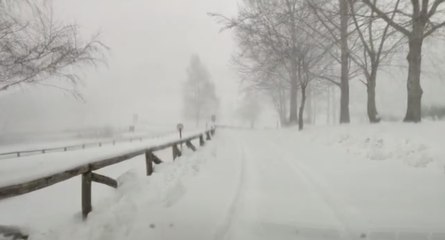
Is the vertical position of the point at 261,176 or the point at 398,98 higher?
the point at 398,98

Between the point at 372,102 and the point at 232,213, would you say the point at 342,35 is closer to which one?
the point at 372,102

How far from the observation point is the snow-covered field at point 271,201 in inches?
185

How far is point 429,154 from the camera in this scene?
27.9 feet

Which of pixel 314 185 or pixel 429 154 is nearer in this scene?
pixel 314 185

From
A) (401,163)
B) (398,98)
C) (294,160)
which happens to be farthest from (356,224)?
(398,98)

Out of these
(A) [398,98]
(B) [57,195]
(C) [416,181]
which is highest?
(A) [398,98]

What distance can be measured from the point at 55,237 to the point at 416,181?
6812 millimetres

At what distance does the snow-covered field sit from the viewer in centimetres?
470

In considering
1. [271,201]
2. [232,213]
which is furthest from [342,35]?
[232,213]

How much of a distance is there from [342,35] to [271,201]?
11.2m

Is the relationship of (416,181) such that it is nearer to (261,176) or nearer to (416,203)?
(416,203)

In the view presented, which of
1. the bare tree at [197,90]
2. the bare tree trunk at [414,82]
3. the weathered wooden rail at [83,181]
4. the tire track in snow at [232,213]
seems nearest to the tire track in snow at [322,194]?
the tire track in snow at [232,213]

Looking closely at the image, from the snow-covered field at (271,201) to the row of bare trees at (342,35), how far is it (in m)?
3.76

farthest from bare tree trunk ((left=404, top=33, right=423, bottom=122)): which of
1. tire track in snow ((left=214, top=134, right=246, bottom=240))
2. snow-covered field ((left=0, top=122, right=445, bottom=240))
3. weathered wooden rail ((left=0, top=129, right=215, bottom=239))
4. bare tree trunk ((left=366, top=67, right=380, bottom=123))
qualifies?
weathered wooden rail ((left=0, top=129, right=215, bottom=239))
